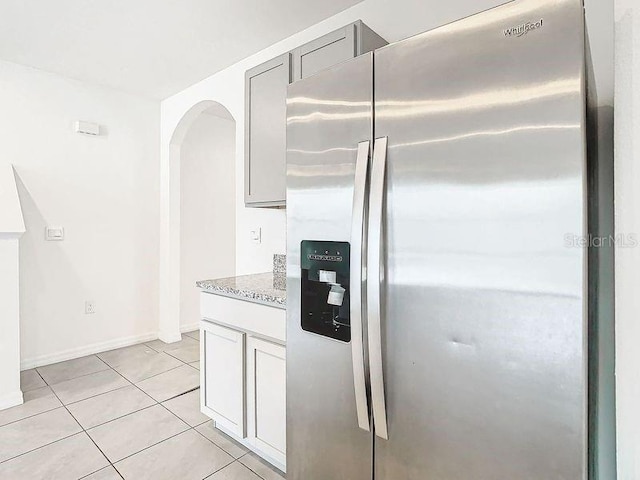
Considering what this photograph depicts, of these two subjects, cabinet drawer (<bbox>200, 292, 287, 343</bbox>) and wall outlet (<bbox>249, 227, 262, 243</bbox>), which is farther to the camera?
wall outlet (<bbox>249, 227, 262, 243</bbox>)

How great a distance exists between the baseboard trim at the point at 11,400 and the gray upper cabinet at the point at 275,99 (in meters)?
2.12

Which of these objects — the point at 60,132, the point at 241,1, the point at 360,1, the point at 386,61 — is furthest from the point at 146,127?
the point at 386,61

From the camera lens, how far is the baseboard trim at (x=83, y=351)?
3.15 metres

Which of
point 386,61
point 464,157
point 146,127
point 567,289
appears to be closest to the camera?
point 567,289

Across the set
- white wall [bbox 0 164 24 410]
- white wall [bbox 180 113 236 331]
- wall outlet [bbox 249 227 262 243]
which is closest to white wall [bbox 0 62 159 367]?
white wall [bbox 180 113 236 331]

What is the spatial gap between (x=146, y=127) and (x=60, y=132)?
2.58 ft

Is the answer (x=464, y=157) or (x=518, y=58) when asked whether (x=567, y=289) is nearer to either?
(x=464, y=157)

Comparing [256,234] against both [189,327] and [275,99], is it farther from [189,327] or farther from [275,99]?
[189,327]

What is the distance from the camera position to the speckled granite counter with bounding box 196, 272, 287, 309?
1.75m

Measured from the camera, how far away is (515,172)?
0.88 metres

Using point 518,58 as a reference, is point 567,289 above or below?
below

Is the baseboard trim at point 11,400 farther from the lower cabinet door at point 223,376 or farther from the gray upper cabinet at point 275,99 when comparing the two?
the gray upper cabinet at point 275,99

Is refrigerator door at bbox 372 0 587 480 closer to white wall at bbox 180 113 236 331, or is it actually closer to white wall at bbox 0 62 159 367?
white wall at bbox 0 62 159 367

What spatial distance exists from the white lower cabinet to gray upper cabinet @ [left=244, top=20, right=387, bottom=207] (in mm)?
840
